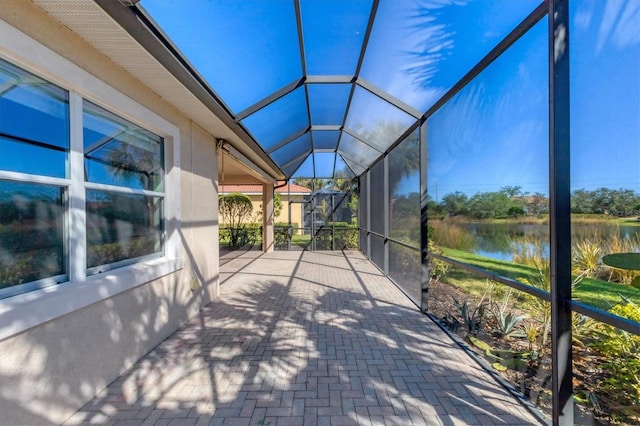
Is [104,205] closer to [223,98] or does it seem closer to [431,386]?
[223,98]

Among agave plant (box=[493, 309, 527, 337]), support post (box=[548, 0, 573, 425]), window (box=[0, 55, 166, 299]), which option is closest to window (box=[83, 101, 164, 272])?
window (box=[0, 55, 166, 299])

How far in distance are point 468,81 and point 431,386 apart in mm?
2892

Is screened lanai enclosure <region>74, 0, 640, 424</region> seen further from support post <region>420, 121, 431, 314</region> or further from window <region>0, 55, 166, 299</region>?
window <region>0, 55, 166, 299</region>

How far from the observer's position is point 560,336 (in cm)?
169

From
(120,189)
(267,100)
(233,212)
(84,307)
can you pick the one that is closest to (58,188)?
(120,189)

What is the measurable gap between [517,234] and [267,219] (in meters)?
8.45

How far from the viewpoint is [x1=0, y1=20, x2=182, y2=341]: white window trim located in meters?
1.62

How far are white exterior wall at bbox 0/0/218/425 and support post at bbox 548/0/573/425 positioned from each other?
3143 mm

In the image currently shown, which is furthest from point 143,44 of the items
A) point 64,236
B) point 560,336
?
point 560,336

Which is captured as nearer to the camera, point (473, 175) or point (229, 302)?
point (473, 175)

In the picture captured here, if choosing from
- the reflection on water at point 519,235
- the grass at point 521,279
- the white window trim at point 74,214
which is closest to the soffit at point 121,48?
the white window trim at point 74,214

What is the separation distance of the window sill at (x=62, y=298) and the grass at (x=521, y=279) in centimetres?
333

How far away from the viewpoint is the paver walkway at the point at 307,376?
6.43 feet

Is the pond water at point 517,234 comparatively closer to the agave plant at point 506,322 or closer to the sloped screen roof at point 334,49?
the agave plant at point 506,322
